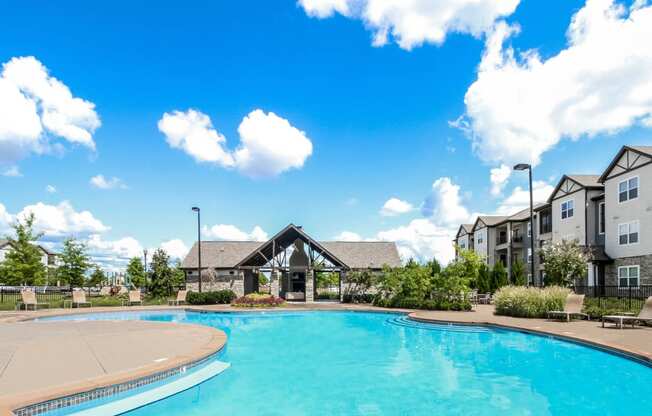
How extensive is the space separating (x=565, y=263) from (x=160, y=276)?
1020 inches

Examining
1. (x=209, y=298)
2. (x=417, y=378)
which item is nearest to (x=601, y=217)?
(x=417, y=378)

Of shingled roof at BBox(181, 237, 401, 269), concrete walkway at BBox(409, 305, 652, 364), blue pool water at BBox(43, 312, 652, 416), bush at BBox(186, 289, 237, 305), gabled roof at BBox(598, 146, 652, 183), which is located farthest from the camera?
shingled roof at BBox(181, 237, 401, 269)

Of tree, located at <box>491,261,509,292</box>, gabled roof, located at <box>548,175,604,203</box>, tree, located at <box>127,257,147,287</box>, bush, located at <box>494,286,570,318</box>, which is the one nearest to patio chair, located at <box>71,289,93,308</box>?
bush, located at <box>494,286,570,318</box>

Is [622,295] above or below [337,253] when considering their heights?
below

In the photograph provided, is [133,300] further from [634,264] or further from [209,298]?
[634,264]

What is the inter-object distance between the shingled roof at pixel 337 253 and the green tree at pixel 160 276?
3958mm

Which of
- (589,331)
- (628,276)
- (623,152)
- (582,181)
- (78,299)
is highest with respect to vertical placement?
(623,152)

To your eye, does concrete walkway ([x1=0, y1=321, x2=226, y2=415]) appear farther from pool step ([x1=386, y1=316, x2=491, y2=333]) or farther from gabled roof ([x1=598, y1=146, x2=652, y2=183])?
gabled roof ([x1=598, y1=146, x2=652, y2=183])

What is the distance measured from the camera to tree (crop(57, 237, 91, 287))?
110ft

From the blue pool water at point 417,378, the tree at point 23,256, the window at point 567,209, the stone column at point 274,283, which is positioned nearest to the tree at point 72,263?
the tree at point 23,256

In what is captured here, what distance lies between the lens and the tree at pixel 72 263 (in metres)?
33.7

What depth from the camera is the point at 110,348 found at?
10.6m

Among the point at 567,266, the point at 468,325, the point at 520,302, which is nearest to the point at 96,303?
the point at 468,325

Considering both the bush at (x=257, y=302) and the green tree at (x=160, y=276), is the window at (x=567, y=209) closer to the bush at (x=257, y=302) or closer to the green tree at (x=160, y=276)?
the bush at (x=257, y=302)
